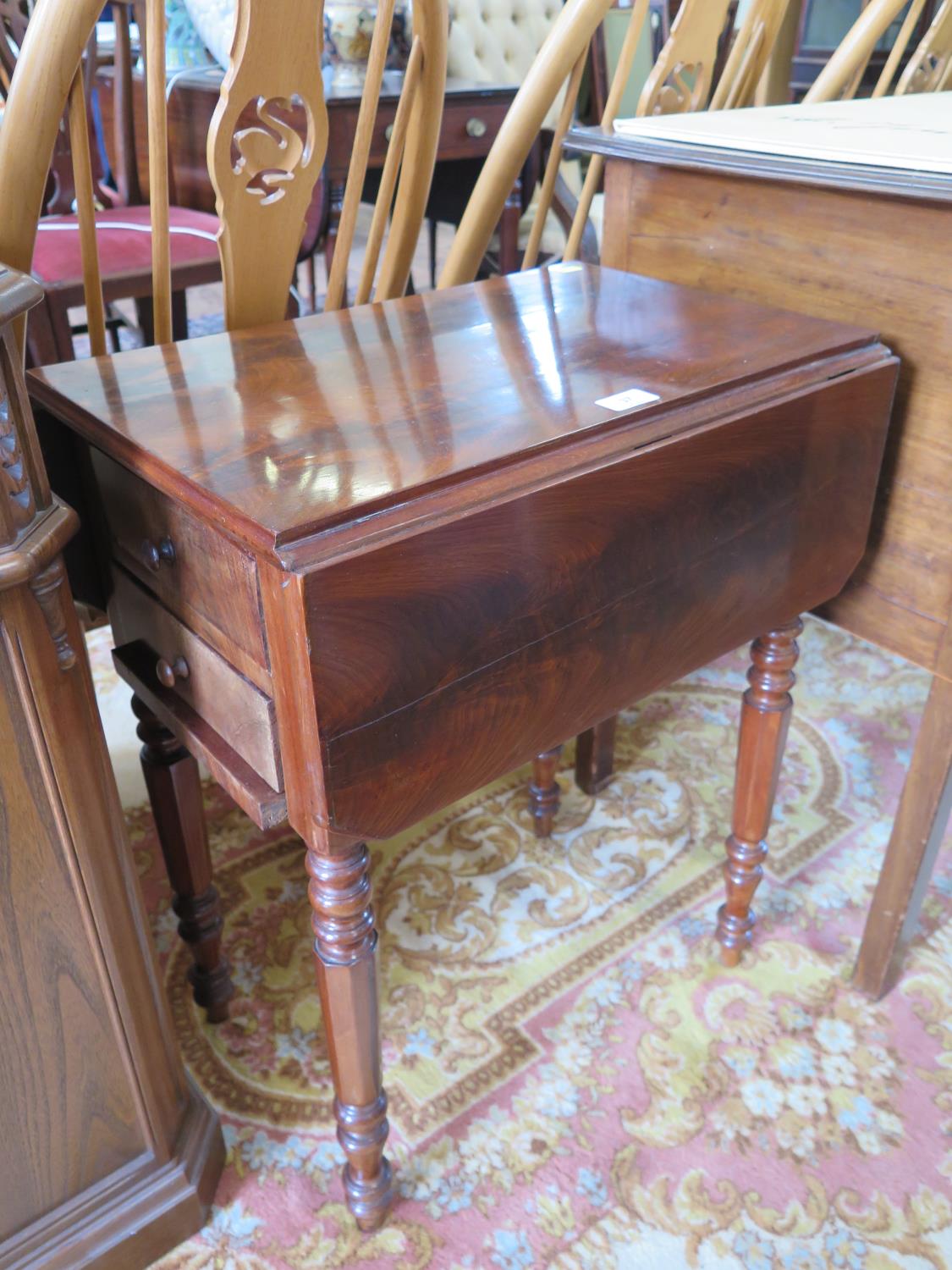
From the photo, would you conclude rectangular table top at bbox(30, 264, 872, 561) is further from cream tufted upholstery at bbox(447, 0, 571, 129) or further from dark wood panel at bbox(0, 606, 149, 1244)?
cream tufted upholstery at bbox(447, 0, 571, 129)

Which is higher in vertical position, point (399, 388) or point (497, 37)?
point (497, 37)

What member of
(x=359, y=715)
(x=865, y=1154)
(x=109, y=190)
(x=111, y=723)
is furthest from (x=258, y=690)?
(x=109, y=190)

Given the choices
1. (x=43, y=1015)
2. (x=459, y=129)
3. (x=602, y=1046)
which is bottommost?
(x=602, y=1046)

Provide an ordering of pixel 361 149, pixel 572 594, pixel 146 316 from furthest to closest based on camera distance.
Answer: pixel 146 316
pixel 361 149
pixel 572 594

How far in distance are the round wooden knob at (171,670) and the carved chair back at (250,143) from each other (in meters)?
0.33

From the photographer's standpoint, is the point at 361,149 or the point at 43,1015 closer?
the point at 43,1015

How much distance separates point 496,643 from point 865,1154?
28.4 inches

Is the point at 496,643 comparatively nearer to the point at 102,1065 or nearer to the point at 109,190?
the point at 102,1065

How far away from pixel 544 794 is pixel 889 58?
116 cm

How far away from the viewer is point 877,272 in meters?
0.92

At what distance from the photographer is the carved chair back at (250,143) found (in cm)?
76

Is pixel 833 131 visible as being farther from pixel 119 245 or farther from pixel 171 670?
pixel 119 245

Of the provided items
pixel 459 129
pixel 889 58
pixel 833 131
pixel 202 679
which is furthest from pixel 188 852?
pixel 459 129

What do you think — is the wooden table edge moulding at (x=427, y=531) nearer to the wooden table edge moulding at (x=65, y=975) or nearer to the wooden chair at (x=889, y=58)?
the wooden table edge moulding at (x=65, y=975)
